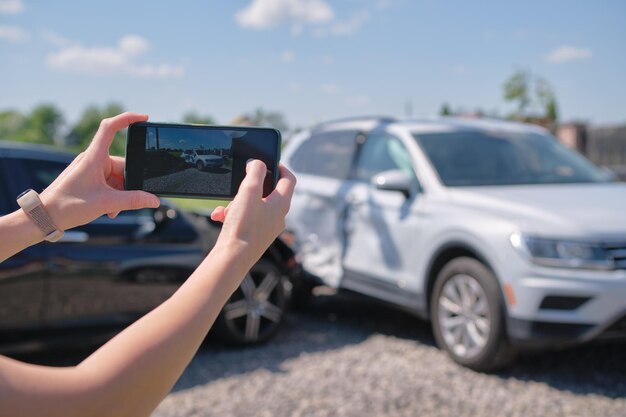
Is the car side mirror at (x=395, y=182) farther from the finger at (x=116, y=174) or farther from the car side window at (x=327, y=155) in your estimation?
the finger at (x=116, y=174)

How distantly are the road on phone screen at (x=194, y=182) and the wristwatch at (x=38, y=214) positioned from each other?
20 centimetres

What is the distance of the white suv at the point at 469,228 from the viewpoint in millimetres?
4062

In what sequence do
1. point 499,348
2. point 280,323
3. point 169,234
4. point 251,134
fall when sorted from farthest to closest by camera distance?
point 280,323, point 169,234, point 499,348, point 251,134

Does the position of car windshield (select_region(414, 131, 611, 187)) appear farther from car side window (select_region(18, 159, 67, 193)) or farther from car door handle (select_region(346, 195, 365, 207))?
car side window (select_region(18, 159, 67, 193))

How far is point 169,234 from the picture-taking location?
4.95m

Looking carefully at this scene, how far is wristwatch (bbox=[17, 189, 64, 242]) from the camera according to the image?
54.1 inches

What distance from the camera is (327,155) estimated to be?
21.2 ft

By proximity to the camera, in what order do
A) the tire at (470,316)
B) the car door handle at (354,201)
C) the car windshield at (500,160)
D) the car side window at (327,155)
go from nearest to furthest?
Result: 1. the tire at (470,316)
2. the car windshield at (500,160)
3. the car door handle at (354,201)
4. the car side window at (327,155)

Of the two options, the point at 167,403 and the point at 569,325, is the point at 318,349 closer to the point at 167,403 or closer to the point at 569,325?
Answer: the point at 167,403

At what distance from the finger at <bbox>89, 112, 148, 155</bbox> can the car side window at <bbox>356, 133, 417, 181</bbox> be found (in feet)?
13.6

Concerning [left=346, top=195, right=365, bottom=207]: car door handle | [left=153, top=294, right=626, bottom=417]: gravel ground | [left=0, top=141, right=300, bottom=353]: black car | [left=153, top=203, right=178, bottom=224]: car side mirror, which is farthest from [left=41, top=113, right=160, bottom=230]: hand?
[left=346, top=195, right=365, bottom=207]: car door handle

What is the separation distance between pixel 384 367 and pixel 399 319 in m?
1.59

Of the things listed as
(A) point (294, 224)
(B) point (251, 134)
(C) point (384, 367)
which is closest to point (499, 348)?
(C) point (384, 367)

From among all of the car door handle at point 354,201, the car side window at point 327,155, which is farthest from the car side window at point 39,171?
the car side window at point 327,155
